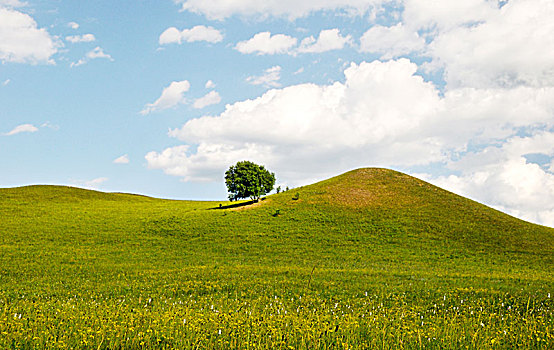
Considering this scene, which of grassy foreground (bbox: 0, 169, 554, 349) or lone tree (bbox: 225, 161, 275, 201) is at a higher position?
lone tree (bbox: 225, 161, 275, 201)

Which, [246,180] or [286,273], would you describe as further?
[246,180]

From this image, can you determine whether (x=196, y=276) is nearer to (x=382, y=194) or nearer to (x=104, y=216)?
→ (x=104, y=216)

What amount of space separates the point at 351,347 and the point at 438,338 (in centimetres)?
218

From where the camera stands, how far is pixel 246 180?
80.4 metres

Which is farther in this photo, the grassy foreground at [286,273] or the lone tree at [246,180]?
the lone tree at [246,180]

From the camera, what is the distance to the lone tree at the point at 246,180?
8025 centimetres

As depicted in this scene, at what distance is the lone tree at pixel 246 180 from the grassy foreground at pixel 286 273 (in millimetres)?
8559

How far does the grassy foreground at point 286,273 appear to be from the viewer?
737 centimetres

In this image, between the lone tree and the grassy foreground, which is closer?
the grassy foreground

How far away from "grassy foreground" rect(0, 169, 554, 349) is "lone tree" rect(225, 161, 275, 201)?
337 inches

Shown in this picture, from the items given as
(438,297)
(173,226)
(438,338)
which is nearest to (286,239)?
(173,226)

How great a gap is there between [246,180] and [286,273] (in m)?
55.0

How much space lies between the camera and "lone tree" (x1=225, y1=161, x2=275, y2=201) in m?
80.2

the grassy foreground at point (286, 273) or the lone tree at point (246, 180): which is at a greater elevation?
the lone tree at point (246, 180)
